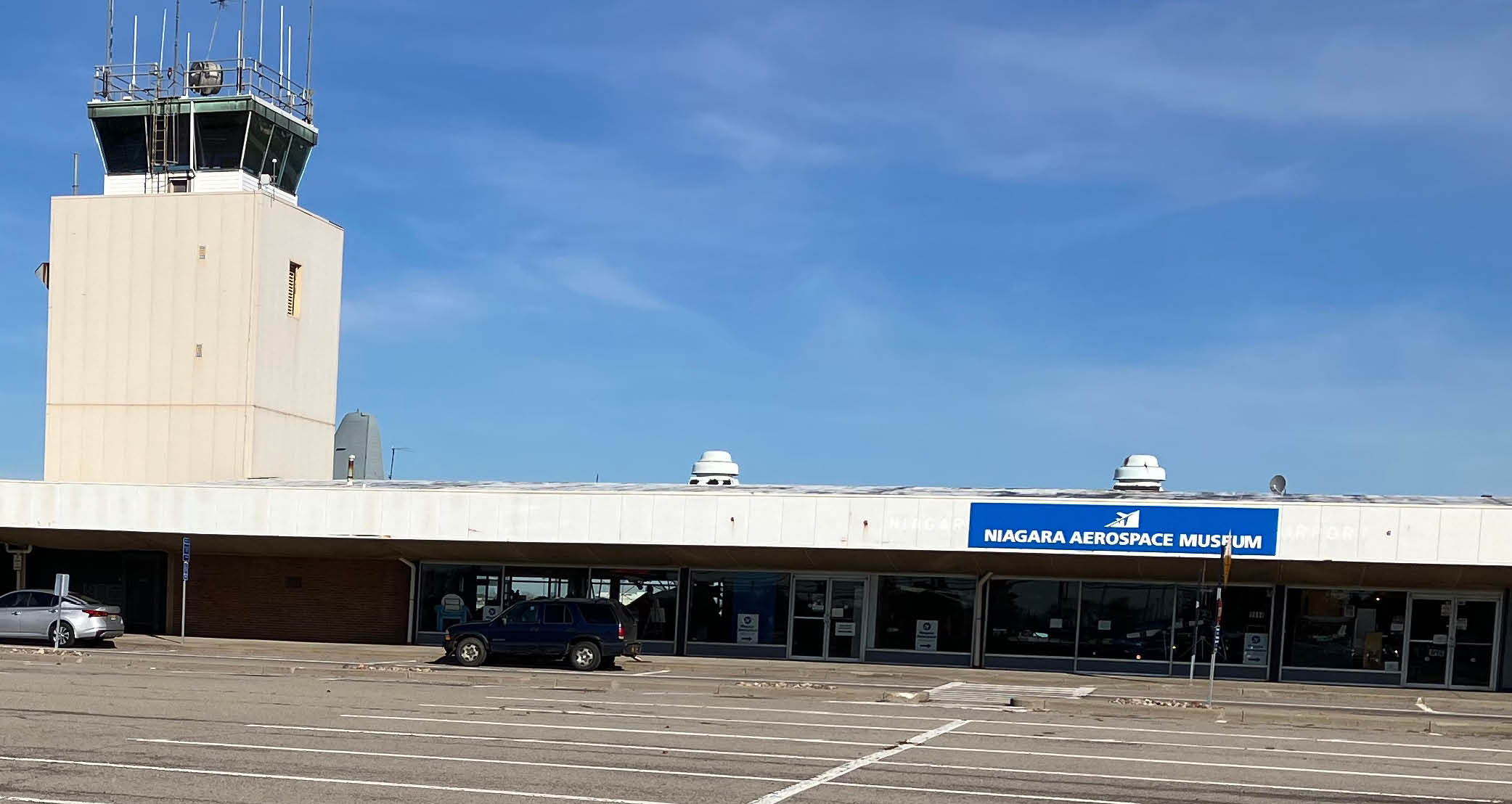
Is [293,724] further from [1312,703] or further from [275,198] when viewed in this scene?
[275,198]

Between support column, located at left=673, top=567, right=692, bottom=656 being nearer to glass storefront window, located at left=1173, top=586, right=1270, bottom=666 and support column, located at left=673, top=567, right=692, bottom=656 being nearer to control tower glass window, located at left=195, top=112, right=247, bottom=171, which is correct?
glass storefront window, located at left=1173, top=586, right=1270, bottom=666

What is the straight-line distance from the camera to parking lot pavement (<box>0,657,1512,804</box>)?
43.1 ft

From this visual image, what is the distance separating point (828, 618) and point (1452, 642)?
42.6ft

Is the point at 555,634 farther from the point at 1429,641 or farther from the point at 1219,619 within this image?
the point at 1429,641

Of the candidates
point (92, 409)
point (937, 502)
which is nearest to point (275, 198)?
point (92, 409)

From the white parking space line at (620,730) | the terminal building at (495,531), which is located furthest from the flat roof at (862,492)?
the white parking space line at (620,730)

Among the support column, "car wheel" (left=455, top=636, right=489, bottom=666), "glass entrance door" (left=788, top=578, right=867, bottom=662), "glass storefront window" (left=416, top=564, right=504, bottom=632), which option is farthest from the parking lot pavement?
"glass storefront window" (left=416, top=564, right=504, bottom=632)

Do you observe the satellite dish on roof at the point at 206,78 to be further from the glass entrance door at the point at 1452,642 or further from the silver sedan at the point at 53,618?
the glass entrance door at the point at 1452,642

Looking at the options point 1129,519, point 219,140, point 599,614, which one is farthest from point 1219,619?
point 219,140

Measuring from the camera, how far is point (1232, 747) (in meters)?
18.0

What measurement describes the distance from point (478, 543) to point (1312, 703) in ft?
59.7

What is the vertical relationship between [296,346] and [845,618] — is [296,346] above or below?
above

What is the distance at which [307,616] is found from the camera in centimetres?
3725

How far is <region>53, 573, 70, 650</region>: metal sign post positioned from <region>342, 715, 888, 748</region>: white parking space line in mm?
15683
